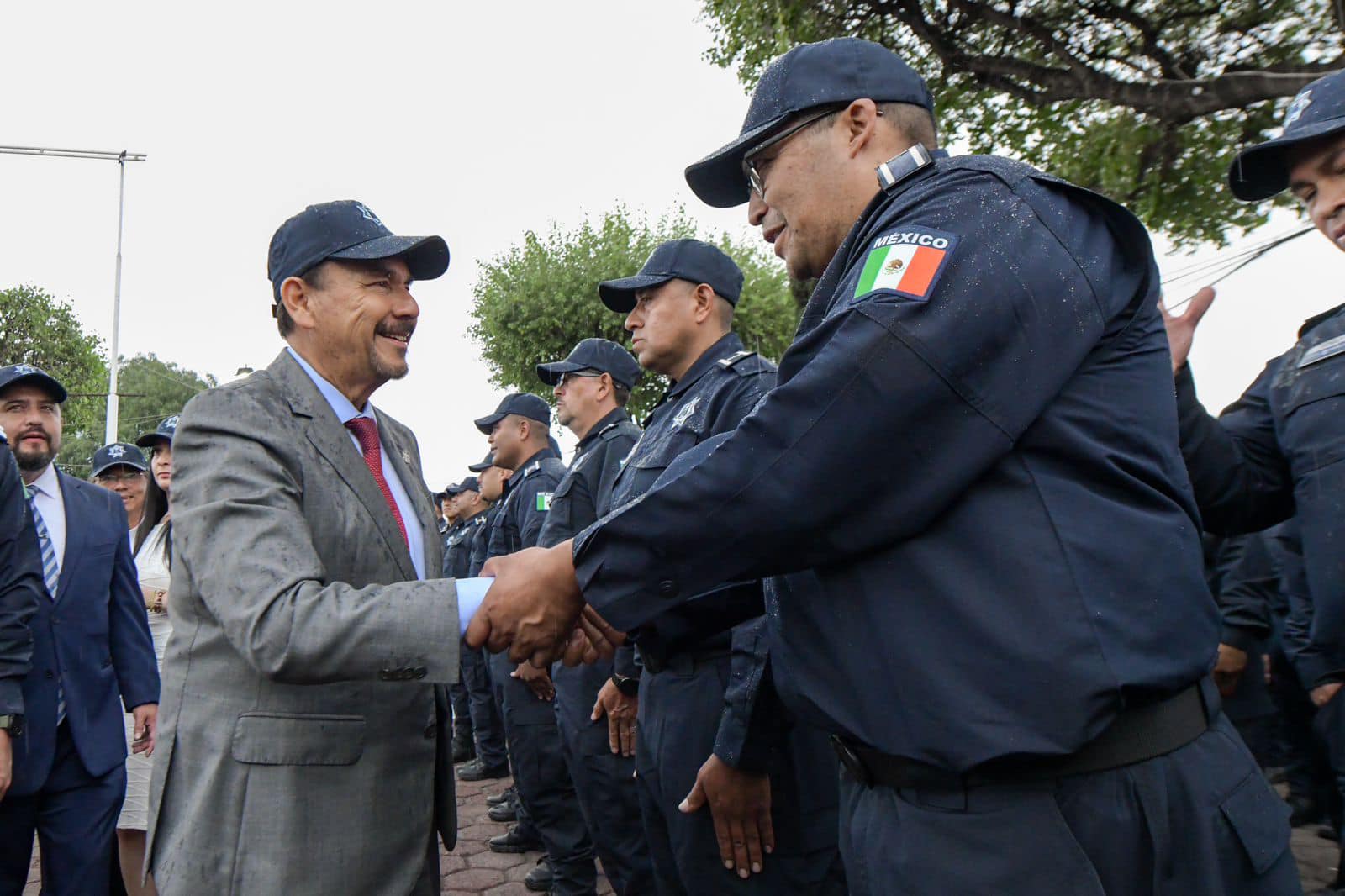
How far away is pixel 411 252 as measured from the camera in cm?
256

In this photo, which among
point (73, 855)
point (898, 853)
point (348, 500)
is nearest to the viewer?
point (898, 853)

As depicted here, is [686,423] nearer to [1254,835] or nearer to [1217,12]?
[1254,835]

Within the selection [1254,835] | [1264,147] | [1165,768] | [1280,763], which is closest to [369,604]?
[1165,768]

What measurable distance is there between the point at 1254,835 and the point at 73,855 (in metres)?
3.83

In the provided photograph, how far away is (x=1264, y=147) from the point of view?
2314 millimetres

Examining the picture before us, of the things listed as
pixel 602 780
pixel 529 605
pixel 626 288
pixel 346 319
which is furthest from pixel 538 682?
pixel 529 605

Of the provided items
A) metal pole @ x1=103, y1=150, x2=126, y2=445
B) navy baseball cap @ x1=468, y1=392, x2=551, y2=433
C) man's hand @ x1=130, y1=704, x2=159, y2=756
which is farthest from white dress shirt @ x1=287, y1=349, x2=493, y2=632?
metal pole @ x1=103, y1=150, x2=126, y2=445

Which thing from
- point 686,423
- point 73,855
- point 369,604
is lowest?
point 73,855

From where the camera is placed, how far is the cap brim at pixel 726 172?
76.4 inches

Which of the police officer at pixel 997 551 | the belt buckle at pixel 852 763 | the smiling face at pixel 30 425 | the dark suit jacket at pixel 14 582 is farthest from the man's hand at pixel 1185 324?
the smiling face at pixel 30 425

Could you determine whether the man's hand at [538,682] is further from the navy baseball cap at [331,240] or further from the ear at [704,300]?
the navy baseball cap at [331,240]

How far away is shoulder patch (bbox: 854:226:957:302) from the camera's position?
1.45 m

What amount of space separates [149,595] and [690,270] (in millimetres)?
3129

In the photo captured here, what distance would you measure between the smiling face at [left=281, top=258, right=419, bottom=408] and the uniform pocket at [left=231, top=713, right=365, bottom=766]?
0.87m
